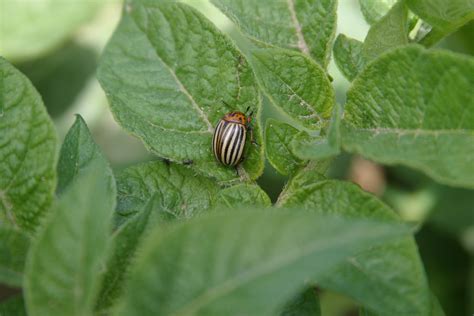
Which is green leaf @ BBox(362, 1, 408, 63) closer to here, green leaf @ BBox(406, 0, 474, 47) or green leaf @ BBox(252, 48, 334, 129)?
green leaf @ BBox(406, 0, 474, 47)

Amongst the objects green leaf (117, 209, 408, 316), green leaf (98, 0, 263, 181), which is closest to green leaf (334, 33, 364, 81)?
green leaf (98, 0, 263, 181)

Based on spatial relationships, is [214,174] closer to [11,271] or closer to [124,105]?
[124,105]

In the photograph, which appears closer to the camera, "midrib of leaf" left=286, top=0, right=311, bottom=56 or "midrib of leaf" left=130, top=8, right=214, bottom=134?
"midrib of leaf" left=130, top=8, right=214, bottom=134

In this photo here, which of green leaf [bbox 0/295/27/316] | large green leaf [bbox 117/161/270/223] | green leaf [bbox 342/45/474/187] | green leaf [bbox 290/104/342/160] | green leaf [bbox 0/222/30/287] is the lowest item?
green leaf [bbox 0/295/27/316]

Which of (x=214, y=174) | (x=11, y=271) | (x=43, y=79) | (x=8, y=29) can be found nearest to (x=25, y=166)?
(x=11, y=271)

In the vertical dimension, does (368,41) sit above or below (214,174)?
above

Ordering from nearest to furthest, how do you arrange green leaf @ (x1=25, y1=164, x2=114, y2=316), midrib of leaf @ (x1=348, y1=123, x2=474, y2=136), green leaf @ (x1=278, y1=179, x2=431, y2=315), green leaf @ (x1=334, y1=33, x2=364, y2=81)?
green leaf @ (x1=25, y1=164, x2=114, y2=316)
green leaf @ (x1=278, y1=179, x2=431, y2=315)
midrib of leaf @ (x1=348, y1=123, x2=474, y2=136)
green leaf @ (x1=334, y1=33, x2=364, y2=81)

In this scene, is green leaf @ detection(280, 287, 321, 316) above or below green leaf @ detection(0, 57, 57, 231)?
below

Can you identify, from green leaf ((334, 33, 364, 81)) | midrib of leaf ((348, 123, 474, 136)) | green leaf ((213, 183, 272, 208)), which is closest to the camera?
midrib of leaf ((348, 123, 474, 136))
